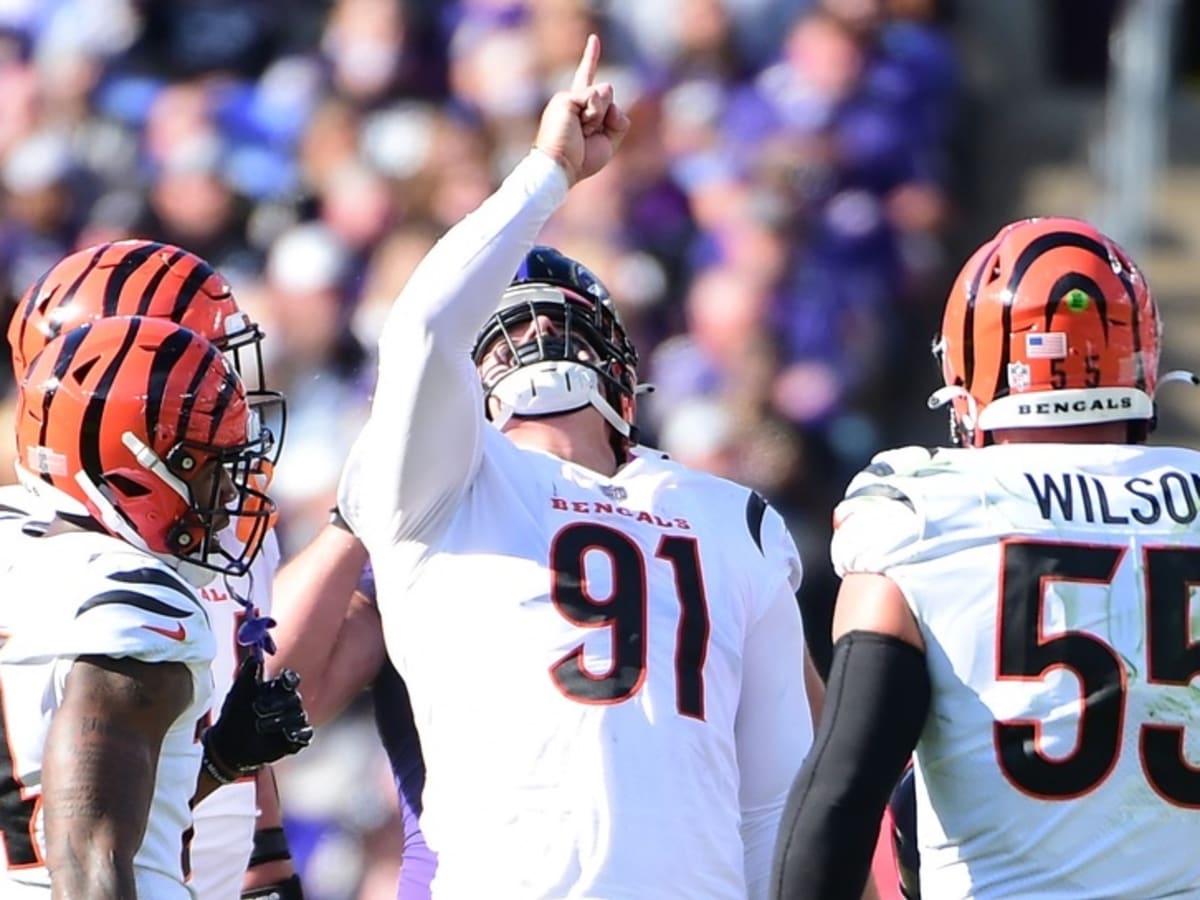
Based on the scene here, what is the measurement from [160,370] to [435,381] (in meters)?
0.40

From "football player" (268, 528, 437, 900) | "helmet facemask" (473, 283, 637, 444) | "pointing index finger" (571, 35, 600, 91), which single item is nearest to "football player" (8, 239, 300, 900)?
"football player" (268, 528, 437, 900)

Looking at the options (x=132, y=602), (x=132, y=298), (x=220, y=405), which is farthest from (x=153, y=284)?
(x=132, y=602)

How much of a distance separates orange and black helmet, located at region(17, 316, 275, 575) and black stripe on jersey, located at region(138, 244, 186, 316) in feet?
2.75

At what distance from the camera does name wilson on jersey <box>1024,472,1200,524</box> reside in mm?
3189

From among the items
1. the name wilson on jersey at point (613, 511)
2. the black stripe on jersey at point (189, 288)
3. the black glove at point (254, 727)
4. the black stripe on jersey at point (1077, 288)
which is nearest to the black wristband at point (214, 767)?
the black glove at point (254, 727)

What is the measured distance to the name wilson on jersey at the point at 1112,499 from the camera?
10.5ft

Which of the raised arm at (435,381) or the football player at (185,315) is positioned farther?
the football player at (185,315)

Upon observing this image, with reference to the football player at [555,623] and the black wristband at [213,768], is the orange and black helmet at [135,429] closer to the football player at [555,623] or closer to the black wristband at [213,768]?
the football player at [555,623]

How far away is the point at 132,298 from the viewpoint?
4.18m

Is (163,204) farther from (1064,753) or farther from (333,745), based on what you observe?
(1064,753)

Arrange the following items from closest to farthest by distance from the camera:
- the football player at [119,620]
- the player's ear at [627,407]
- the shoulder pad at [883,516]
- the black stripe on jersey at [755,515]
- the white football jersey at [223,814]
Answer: the football player at [119,620] → the shoulder pad at [883,516] → the black stripe on jersey at [755,515] → the player's ear at [627,407] → the white football jersey at [223,814]

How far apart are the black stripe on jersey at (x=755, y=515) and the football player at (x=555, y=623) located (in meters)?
0.01

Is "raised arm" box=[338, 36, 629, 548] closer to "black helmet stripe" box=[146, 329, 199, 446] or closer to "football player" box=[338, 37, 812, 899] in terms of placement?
"football player" box=[338, 37, 812, 899]

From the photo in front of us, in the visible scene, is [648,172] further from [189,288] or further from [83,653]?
[83,653]
